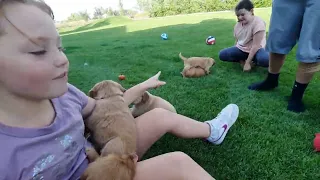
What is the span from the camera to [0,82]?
3.29 feet

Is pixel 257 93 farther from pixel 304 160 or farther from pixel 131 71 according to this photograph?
pixel 131 71

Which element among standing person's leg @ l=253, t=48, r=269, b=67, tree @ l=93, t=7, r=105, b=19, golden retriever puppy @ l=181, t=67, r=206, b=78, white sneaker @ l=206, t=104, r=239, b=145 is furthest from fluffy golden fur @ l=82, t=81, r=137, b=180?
tree @ l=93, t=7, r=105, b=19

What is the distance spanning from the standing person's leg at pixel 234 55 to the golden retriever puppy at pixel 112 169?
2.40 m

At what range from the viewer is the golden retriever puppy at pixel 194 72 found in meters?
2.95

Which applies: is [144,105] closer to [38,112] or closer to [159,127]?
[159,127]

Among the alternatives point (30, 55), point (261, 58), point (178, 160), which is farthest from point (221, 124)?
point (261, 58)

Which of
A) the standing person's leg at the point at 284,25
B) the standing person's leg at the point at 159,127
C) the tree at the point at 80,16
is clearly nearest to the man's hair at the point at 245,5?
the standing person's leg at the point at 284,25

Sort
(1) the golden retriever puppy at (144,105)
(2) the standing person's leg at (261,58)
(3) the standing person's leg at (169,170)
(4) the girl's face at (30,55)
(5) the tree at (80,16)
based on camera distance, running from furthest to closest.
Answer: (5) the tree at (80,16), (2) the standing person's leg at (261,58), (1) the golden retriever puppy at (144,105), (3) the standing person's leg at (169,170), (4) the girl's face at (30,55)

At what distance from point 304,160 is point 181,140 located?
63cm

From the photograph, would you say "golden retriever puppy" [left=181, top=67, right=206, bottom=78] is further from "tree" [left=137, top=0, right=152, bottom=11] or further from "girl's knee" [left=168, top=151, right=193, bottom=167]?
"tree" [left=137, top=0, right=152, bottom=11]

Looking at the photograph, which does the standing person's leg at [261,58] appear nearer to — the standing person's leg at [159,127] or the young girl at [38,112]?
the standing person's leg at [159,127]

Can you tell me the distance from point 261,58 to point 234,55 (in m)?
0.33

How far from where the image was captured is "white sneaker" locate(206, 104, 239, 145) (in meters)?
1.72

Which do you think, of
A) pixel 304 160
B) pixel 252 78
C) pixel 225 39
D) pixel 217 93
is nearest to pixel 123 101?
pixel 304 160
